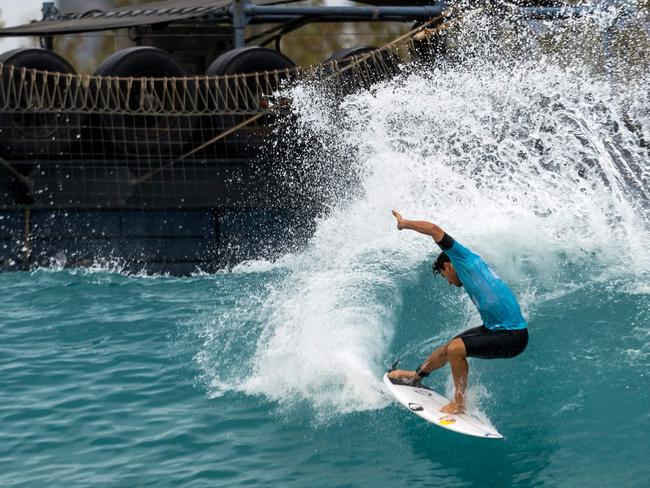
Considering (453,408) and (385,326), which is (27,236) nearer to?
(385,326)

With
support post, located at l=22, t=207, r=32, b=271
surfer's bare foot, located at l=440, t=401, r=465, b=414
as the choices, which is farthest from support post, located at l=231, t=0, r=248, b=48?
surfer's bare foot, located at l=440, t=401, r=465, b=414

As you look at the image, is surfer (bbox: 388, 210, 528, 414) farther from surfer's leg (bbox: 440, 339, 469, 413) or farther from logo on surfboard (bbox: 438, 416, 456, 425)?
logo on surfboard (bbox: 438, 416, 456, 425)

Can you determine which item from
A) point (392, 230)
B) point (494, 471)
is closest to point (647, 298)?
point (392, 230)

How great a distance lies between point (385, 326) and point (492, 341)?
1.92 m

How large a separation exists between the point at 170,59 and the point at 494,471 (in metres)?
9.30

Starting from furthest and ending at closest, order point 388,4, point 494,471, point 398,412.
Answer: point 388,4 → point 398,412 → point 494,471

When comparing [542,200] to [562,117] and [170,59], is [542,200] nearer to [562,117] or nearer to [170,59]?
[562,117]

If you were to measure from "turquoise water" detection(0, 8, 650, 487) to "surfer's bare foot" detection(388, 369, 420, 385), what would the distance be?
0.62 feet

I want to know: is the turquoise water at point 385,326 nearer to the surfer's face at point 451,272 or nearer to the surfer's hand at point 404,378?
the surfer's hand at point 404,378

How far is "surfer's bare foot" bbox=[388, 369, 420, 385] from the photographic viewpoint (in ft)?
25.4

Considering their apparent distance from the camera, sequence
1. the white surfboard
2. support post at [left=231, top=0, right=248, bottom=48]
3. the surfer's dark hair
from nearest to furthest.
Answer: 1. the white surfboard
2. the surfer's dark hair
3. support post at [left=231, top=0, right=248, bottom=48]

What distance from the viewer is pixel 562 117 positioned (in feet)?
42.4

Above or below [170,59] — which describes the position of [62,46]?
above

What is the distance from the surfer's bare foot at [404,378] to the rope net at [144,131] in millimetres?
6731
